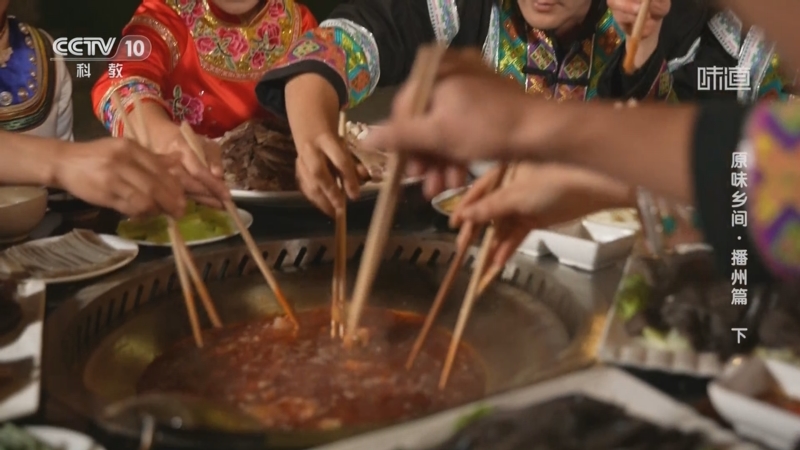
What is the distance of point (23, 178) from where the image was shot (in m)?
1.23

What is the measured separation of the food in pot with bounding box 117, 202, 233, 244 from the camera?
1.27 metres

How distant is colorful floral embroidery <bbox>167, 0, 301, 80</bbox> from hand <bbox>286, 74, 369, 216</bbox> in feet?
3.60

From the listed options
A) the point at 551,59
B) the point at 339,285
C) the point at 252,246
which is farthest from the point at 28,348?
the point at 551,59

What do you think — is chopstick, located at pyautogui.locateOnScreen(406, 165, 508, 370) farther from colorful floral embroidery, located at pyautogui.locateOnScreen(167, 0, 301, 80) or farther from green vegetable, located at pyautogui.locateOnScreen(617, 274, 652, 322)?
colorful floral embroidery, located at pyautogui.locateOnScreen(167, 0, 301, 80)

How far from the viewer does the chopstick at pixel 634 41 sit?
1.23 meters

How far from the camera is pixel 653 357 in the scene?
81 centimetres

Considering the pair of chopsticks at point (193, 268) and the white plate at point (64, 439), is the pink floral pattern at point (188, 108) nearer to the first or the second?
the pair of chopsticks at point (193, 268)

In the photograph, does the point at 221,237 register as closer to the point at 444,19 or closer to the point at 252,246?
the point at 252,246

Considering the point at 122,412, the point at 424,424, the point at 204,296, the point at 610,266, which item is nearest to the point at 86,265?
the point at 204,296

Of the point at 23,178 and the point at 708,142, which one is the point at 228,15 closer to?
the point at 23,178

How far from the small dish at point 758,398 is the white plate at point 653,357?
3 cm

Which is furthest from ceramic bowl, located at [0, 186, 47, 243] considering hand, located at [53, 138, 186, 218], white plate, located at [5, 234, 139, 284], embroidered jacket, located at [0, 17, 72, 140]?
embroidered jacket, located at [0, 17, 72, 140]

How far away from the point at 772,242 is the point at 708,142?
10 centimetres

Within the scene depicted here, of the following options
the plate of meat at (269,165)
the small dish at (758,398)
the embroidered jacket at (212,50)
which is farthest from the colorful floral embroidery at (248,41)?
the small dish at (758,398)
